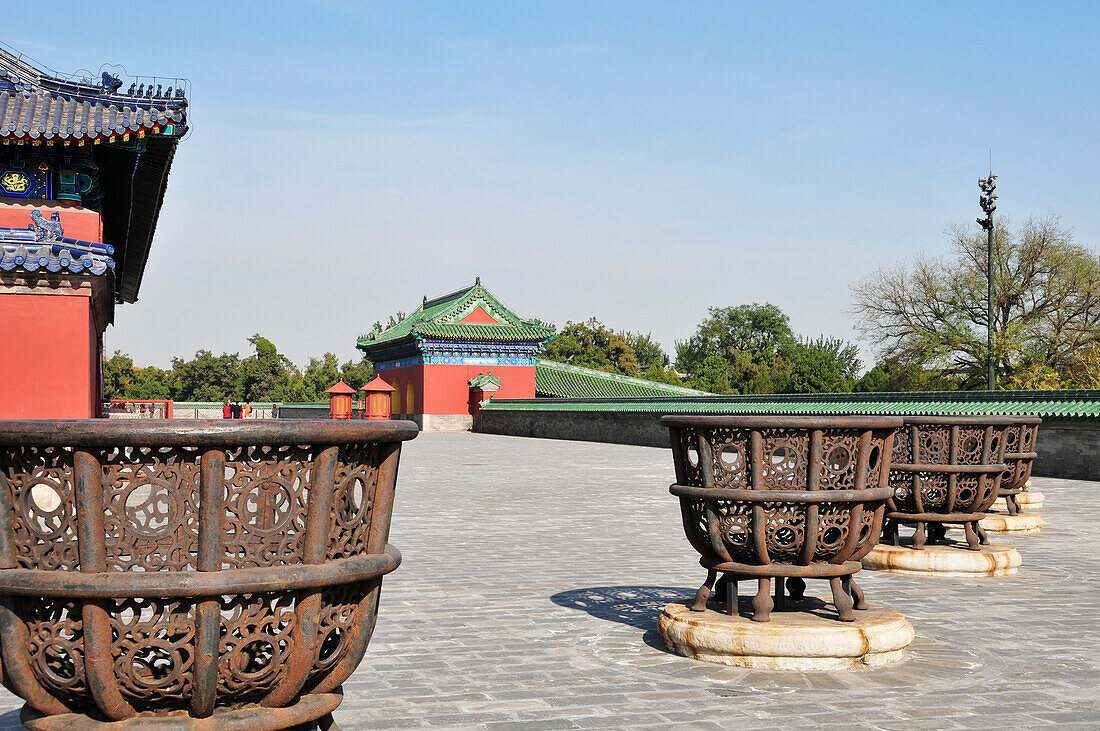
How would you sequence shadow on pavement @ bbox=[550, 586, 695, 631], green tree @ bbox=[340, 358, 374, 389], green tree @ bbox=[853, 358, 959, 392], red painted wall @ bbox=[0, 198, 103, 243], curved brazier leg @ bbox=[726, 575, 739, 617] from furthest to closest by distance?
green tree @ bbox=[340, 358, 374, 389]
green tree @ bbox=[853, 358, 959, 392]
red painted wall @ bbox=[0, 198, 103, 243]
shadow on pavement @ bbox=[550, 586, 695, 631]
curved brazier leg @ bbox=[726, 575, 739, 617]

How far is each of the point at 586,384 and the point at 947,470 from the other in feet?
115

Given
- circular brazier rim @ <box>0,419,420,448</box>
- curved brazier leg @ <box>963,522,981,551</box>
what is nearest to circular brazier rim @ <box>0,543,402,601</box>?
circular brazier rim @ <box>0,419,420,448</box>

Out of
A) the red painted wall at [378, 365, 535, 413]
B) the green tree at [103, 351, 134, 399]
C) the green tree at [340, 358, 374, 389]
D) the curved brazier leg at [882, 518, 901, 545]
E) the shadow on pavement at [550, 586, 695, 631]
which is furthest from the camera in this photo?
the green tree at [340, 358, 374, 389]

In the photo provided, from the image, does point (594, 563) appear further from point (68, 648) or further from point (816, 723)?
point (68, 648)

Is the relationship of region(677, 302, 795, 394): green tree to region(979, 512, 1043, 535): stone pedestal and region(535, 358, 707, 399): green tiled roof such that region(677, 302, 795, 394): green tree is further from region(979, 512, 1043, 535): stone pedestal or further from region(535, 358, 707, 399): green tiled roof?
region(979, 512, 1043, 535): stone pedestal

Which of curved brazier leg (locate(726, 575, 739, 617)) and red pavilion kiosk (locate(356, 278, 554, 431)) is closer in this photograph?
curved brazier leg (locate(726, 575, 739, 617))

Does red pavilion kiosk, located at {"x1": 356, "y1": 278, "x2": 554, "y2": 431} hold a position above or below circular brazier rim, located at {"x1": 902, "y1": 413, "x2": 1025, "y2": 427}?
above

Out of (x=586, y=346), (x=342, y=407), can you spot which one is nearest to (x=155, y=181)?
(x=342, y=407)

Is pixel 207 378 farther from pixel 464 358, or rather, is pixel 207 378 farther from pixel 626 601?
pixel 626 601

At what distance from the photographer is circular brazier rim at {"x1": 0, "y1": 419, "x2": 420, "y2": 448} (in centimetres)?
242

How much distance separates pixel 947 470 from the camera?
22.1 ft

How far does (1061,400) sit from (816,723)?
14.0 metres

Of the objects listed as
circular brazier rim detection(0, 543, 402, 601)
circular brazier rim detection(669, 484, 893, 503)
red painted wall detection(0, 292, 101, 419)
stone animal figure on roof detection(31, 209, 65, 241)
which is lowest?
circular brazier rim detection(0, 543, 402, 601)

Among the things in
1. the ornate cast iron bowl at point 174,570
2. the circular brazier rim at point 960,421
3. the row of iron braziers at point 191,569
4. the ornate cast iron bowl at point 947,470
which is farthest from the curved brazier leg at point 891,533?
the ornate cast iron bowl at point 174,570
